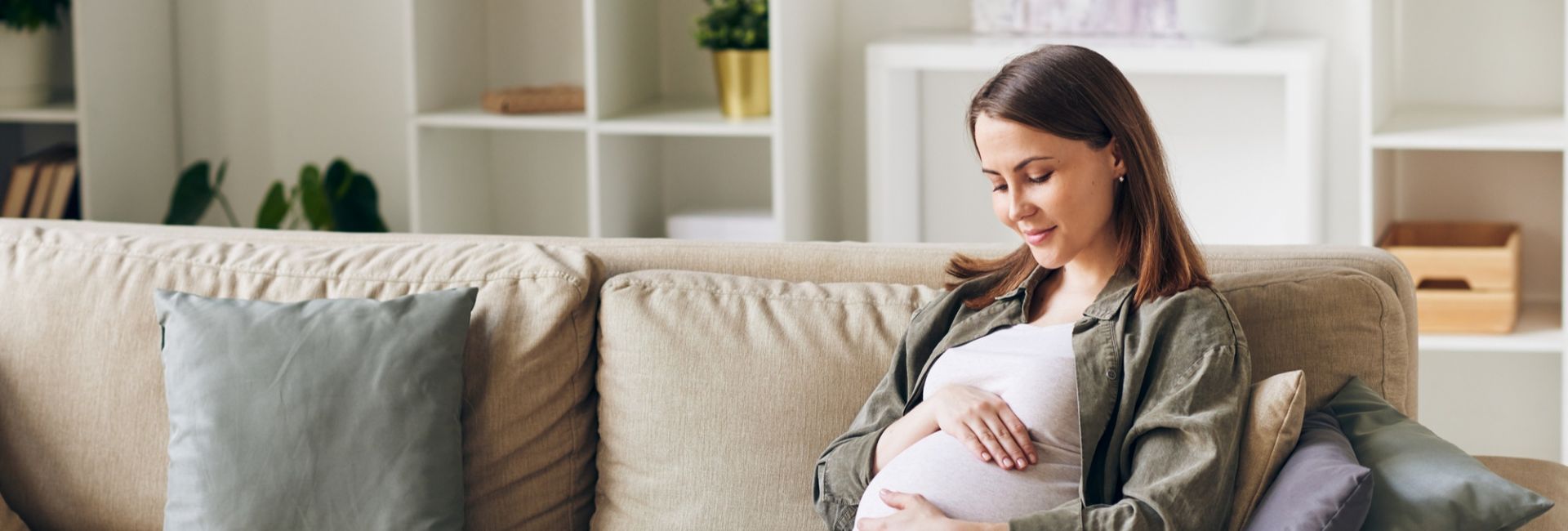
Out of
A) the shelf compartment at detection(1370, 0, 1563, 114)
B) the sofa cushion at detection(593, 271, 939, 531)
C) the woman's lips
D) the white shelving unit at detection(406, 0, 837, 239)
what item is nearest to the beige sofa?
the sofa cushion at detection(593, 271, 939, 531)

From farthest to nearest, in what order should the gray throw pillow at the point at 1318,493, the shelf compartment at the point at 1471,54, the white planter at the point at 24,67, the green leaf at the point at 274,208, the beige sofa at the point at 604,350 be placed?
1. the white planter at the point at 24,67
2. the green leaf at the point at 274,208
3. the shelf compartment at the point at 1471,54
4. the beige sofa at the point at 604,350
5. the gray throw pillow at the point at 1318,493

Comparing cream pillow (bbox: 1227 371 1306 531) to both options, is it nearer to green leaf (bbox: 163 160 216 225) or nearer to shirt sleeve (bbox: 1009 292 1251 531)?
shirt sleeve (bbox: 1009 292 1251 531)

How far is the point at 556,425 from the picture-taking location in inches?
70.6

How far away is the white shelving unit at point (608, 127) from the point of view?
113 inches

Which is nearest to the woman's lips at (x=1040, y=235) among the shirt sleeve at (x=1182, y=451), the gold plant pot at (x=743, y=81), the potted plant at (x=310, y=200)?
the shirt sleeve at (x=1182, y=451)

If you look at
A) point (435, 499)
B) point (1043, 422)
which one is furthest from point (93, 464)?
point (1043, 422)

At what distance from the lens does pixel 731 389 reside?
5.61 feet

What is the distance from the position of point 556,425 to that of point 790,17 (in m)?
1.18

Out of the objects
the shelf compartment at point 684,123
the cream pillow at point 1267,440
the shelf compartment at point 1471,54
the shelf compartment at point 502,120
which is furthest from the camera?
the shelf compartment at point 502,120

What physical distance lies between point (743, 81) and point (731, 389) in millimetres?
1284

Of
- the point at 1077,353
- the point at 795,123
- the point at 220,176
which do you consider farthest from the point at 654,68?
the point at 1077,353

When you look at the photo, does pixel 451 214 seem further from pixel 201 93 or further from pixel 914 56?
pixel 914 56

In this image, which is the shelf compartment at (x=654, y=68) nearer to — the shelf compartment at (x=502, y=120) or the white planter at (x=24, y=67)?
the shelf compartment at (x=502, y=120)

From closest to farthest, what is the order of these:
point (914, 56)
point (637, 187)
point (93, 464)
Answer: point (93, 464) < point (914, 56) < point (637, 187)
